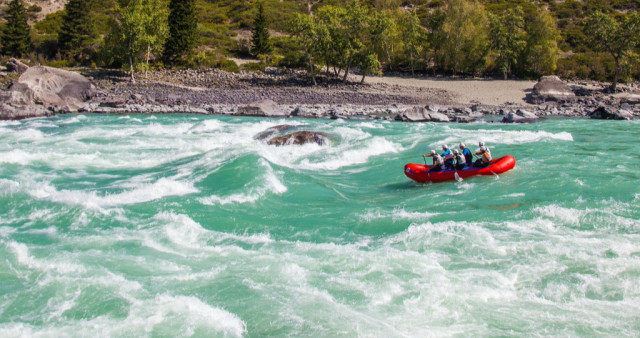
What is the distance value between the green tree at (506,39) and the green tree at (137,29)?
2688 centimetres

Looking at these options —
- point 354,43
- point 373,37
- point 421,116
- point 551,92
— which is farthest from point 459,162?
point 373,37

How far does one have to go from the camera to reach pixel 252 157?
1516 cm

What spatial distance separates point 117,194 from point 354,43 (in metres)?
31.2

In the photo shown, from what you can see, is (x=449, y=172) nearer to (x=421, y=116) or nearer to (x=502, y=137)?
(x=502, y=137)

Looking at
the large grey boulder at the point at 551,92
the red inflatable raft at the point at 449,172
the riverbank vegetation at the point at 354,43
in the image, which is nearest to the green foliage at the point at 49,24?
the riverbank vegetation at the point at 354,43

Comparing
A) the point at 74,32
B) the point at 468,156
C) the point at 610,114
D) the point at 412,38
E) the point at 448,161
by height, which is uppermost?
the point at 412,38

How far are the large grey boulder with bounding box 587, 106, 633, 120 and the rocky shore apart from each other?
48mm

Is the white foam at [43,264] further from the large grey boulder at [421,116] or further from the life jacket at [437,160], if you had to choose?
the large grey boulder at [421,116]

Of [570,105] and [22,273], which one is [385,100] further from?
[22,273]

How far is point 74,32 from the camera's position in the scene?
47500 mm

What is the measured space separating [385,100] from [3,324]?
106 ft

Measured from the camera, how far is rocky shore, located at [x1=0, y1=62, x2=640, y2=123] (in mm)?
29516

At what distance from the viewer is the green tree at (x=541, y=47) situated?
139 ft

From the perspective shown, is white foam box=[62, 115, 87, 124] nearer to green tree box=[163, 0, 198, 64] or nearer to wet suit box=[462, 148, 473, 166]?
green tree box=[163, 0, 198, 64]
